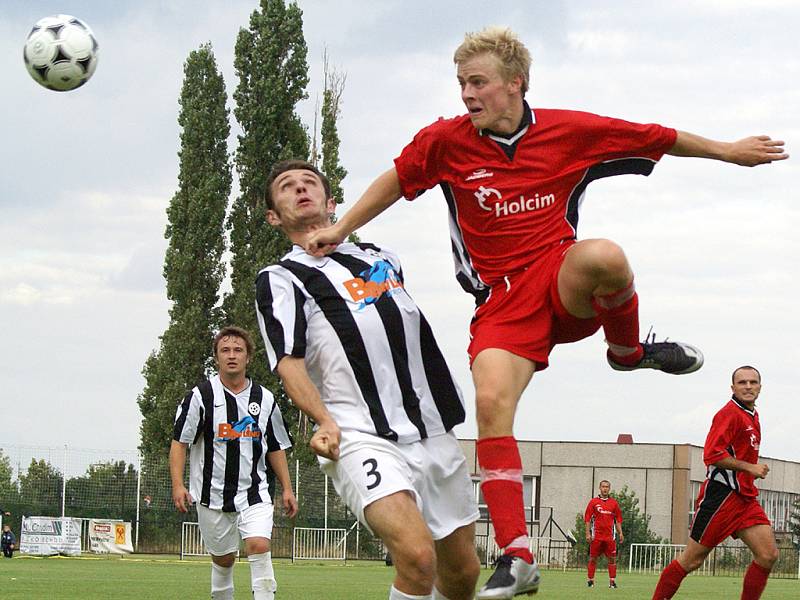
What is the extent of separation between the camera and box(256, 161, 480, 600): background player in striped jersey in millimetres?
5770

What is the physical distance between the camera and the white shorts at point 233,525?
10.9 m

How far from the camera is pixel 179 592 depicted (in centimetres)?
1529

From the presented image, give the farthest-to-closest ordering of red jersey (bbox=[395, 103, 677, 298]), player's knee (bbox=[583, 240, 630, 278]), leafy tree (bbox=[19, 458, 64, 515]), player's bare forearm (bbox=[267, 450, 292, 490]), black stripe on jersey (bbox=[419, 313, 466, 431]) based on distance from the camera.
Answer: leafy tree (bbox=[19, 458, 64, 515]) < player's bare forearm (bbox=[267, 450, 292, 490]) < black stripe on jersey (bbox=[419, 313, 466, 431]) < red jersey (bbox=[395, 103, 677, 298]) < player's knee (bbox=[583, 240, 630, 278])

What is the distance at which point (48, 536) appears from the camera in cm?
2962

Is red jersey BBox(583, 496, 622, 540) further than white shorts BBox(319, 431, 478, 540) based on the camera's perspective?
Yes

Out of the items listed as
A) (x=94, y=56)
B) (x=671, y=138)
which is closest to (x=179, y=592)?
(x=94, y=56)

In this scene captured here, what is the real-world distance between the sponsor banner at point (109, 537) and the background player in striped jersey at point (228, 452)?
20.7 m

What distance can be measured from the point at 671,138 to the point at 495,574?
7.64 ft

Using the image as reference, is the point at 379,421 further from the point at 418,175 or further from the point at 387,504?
the point at 418,175

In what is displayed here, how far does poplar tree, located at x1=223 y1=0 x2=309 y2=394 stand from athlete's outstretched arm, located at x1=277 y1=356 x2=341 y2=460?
33.1m

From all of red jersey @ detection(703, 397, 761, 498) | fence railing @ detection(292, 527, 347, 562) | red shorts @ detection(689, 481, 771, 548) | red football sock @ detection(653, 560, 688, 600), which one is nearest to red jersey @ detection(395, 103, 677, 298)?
red jersey @ detection(703, 397, 761, 498)

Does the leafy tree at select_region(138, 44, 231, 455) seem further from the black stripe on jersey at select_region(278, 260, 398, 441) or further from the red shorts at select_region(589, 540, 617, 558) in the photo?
the black stripe on jersey at select_region(278, 260, 398, 441)

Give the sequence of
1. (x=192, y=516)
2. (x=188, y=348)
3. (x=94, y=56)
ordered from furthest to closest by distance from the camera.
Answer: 1. (x=188, y=348)
2. (x=192, y=516)
3. (x=94, y=56)

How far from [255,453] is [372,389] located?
17.7ft
